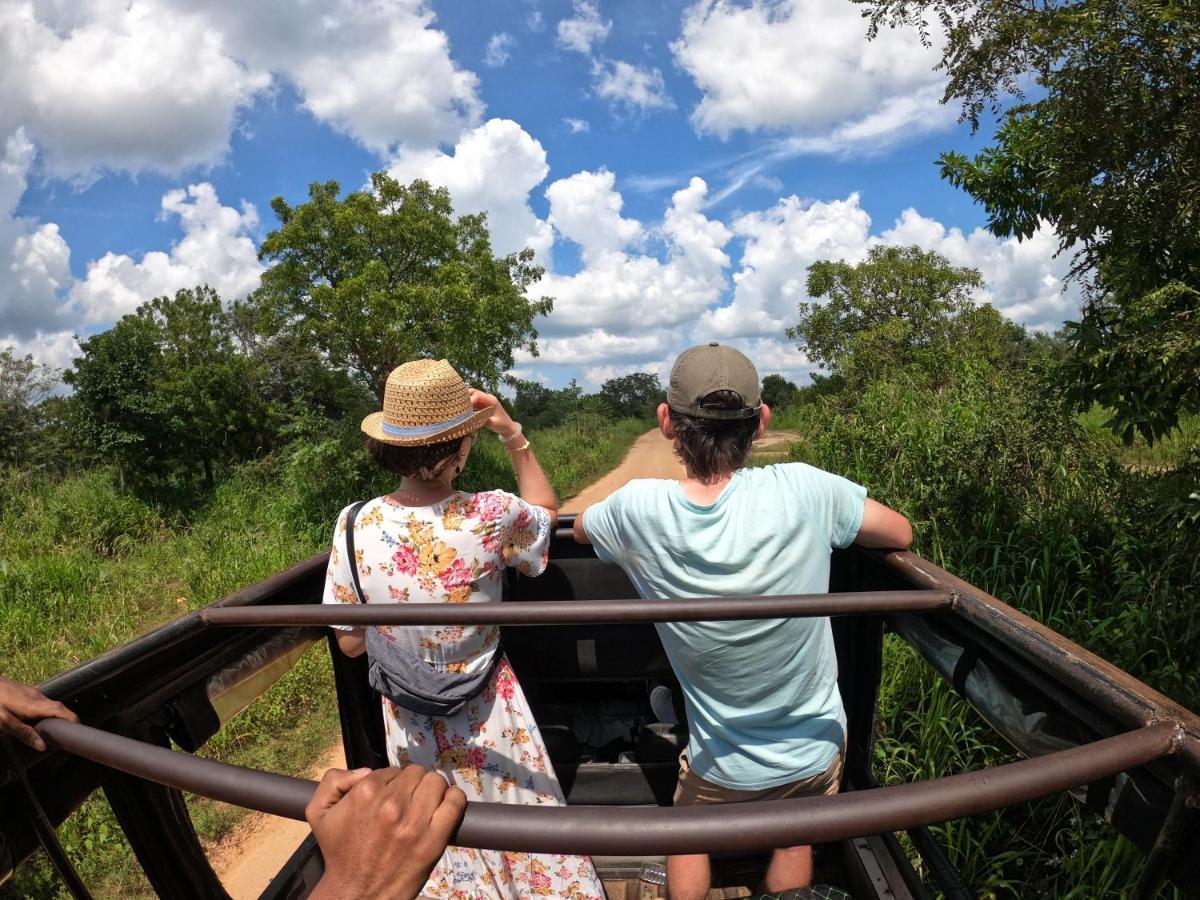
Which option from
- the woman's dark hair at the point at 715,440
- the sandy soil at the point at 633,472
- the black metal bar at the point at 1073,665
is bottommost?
the sandy soil at the point at 633,472

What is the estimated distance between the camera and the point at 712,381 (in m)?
1.51

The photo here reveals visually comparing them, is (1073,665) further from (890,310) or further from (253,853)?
(890,310)

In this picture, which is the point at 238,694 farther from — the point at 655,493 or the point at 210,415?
the point at 210,415

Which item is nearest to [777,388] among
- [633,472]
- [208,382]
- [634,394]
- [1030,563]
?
[634,394]

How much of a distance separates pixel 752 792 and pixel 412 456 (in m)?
1.04

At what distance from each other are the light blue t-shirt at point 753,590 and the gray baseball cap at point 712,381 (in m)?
0.14

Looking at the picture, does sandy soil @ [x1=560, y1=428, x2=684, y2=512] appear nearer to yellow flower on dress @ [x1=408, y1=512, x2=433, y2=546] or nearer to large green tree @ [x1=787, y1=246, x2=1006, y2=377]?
large green tree @ [x1=787, y1=246, x2=1006, y2=377]

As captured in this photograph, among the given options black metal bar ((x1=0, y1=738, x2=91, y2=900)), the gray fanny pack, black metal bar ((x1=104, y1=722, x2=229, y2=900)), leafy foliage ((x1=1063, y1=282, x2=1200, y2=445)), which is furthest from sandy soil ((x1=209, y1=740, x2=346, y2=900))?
leafy foliage ((x1=1063, y1=282, x2=1200, y2=445))

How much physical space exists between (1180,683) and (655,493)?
115 inches

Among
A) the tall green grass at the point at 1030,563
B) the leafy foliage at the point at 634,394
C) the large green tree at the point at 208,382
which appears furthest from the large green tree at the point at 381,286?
the leafy foliage at the point at 634,394

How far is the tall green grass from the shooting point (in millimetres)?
2697

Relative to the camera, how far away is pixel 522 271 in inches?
476

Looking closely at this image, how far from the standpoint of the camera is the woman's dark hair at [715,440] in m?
1.51

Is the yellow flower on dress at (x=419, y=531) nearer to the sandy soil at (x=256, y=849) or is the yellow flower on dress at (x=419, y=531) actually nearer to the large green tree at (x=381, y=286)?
the sandy soil at (x=256, y=849)
